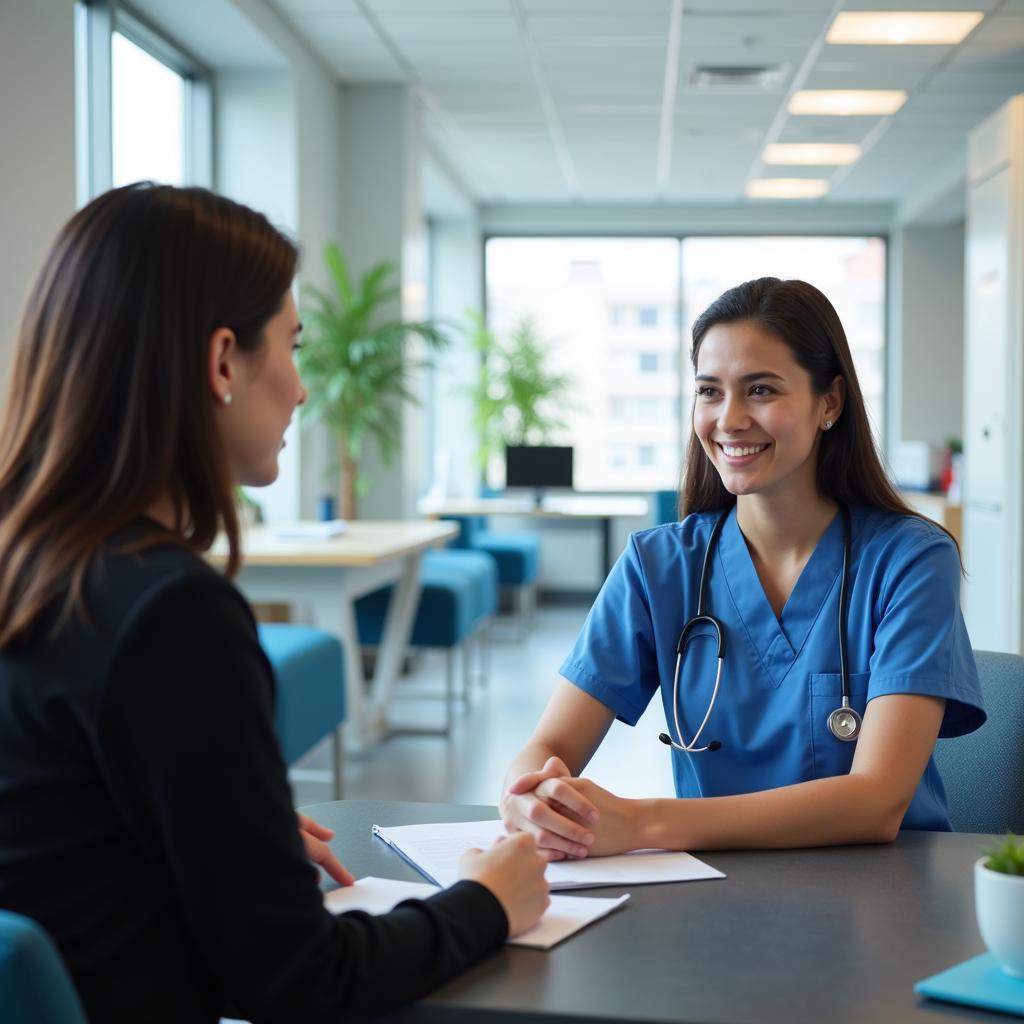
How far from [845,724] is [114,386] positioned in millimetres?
906

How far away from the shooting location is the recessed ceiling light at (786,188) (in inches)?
309

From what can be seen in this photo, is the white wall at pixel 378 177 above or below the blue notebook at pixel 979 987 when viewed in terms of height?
above

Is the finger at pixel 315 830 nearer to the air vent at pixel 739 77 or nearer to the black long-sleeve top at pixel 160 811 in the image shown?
the black long-sleeve top at pixel 160 811

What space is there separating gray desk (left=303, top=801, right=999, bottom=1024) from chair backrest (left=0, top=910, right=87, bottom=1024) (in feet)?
0.82

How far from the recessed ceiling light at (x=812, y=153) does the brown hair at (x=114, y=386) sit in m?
6.52

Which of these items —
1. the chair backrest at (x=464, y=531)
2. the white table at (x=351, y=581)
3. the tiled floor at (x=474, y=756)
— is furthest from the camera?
the chair backrest at (x=464, y=531)

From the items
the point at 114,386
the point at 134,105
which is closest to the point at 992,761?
the point at 114,386

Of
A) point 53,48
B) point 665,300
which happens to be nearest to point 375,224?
point 53,48

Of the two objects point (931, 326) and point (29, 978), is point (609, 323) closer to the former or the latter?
point (931, 326)

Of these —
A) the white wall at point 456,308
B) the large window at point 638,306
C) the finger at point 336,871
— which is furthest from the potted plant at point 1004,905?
the large window at point 638,306

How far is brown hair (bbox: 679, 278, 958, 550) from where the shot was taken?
5.06 ft

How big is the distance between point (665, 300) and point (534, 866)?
8.14 meters

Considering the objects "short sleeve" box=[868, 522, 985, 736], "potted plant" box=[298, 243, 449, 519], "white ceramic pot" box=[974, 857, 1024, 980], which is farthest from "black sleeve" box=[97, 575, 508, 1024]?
"potted plant" box=[298, 243, 449, 519]

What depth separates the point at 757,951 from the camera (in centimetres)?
88
